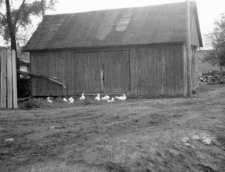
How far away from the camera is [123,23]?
62.5 ft

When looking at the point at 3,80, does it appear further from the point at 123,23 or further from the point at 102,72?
the point at 123,23

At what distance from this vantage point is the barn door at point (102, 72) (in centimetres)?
1786

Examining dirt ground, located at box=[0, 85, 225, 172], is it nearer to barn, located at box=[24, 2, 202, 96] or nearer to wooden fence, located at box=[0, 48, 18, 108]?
wooden fence, located at box=[0, 48, 18, 108]

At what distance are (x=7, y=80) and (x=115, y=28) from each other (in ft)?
28.9

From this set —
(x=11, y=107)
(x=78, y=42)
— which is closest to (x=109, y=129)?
(x=11, y=107)

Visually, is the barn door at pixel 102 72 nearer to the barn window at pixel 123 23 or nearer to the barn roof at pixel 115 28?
the barn roof at pixel 115 28

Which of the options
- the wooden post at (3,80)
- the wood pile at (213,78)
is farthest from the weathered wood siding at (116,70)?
the wood pile at (213,78)

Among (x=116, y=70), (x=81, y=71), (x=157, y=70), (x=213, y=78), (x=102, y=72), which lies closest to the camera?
(x=157, y=70)

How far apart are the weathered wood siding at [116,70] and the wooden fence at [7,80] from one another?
7.04m

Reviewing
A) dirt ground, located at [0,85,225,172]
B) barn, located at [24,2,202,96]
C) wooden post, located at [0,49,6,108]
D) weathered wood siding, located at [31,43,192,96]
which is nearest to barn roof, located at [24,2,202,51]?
barn, located at [24,2,202,96]

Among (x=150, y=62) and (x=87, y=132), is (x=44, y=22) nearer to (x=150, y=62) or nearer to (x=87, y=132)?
(x=150, y=62)

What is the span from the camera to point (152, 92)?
17.4m

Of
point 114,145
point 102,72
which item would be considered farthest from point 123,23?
point 114,145

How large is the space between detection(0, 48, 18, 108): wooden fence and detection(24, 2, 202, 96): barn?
22.7 ft
